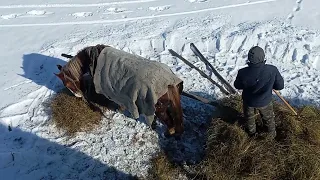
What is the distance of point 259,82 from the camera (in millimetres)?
5520

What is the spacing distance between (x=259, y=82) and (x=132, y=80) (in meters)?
1.93

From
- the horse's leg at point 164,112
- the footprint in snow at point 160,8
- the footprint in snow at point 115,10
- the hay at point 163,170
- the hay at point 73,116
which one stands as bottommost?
the hay at point 163,170

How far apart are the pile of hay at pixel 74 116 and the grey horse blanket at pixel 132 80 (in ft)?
1.98

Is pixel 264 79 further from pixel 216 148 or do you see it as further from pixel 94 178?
pixel 94 178

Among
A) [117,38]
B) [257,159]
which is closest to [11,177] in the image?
[257,159]

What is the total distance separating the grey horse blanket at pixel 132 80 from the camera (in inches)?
245

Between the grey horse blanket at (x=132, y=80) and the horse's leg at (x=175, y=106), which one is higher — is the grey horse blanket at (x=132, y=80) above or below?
above

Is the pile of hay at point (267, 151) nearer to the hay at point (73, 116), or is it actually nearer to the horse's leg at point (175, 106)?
the horse's leg at point (175, 106)

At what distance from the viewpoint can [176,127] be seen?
265 inches

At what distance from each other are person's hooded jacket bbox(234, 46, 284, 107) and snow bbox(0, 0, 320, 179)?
1483 millimetres

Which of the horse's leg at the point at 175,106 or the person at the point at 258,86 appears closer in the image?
the person at the point at 258,86

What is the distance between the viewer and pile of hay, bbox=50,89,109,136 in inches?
282

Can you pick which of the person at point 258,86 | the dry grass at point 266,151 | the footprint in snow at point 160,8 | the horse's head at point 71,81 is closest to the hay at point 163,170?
the dry grass at point 266,151

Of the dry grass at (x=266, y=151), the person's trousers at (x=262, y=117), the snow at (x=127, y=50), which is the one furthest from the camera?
the snow at (x=127, y=50)
